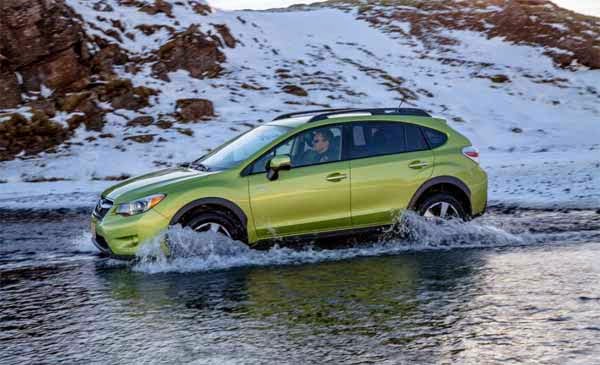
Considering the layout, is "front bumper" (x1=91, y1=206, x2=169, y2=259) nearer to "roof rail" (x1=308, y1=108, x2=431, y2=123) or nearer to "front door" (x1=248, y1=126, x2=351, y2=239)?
"front door" (x1=248, y1=126, x2=351, y2=239)

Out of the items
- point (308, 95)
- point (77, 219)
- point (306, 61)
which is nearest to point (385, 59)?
point (306, 61)

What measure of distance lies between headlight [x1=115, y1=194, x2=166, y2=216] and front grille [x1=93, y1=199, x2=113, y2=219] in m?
0.32

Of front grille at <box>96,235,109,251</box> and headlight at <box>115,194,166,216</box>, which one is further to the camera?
front grille at <box>96,235,109,251</box>

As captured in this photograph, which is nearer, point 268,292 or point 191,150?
point 268,292

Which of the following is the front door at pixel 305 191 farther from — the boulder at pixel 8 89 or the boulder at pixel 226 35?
the boulder at pixel 226 35

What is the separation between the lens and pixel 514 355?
478 centimetres

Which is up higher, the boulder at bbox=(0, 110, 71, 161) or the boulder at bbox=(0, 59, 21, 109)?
the boulder at bbox=(0, 59, 21, 109)

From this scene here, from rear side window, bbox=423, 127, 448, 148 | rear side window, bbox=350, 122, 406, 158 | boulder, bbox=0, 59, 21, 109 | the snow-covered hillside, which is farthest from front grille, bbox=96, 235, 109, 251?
boulder, bbox=0, 59, 21, 109

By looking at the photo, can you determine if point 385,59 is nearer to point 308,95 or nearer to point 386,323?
point 308,95

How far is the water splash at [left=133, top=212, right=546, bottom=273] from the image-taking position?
7.99m

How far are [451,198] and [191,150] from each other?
1129cm

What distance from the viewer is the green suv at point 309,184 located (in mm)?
8070

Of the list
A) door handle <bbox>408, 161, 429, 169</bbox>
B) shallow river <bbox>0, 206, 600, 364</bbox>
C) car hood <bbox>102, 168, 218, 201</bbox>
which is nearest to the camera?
shallow river <bbox>0, 206, 600, 364</bbox>

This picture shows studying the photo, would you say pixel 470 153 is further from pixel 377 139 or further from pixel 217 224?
pixel 217 224
